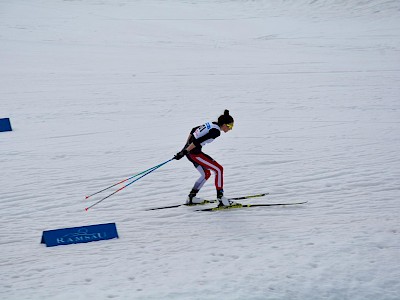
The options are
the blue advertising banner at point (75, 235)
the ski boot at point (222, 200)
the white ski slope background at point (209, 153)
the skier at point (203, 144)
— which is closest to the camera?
the white ski slope background at point (209, 153)

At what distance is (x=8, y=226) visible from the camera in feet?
24.0

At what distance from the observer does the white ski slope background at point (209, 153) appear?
19.3 feet

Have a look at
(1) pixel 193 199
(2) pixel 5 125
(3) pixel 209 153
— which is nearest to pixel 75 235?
(1) pixel 193 199

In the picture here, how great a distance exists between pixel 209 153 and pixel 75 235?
4842 mm

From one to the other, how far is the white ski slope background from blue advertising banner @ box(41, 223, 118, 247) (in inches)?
3.3

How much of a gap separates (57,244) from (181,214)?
1823 mm

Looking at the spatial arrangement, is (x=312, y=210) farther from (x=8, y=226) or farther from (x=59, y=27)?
(x=59, y=27)

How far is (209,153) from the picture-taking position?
11062 millimetres

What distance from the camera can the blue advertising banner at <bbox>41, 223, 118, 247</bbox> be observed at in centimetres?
661

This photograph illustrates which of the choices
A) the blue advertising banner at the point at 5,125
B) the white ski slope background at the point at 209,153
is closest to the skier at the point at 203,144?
the white ski slope background at the point at 209,153

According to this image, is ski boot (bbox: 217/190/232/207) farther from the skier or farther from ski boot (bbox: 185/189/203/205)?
ski boot (bbox: 185/189/203/205)

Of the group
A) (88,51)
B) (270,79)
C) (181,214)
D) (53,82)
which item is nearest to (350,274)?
(181,214)

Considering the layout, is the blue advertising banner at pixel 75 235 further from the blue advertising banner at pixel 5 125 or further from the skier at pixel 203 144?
the blue advertising banner at pixel 5 125

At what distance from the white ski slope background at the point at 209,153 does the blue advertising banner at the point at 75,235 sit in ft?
0.28
